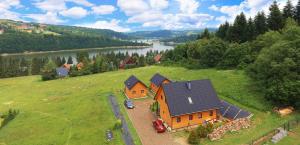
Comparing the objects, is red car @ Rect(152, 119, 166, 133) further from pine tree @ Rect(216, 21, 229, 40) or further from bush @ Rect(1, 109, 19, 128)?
pine tree @ Rect(216, 21, 229, 40)

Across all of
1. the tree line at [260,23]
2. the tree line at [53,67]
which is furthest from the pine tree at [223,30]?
the tree line at [53,67]

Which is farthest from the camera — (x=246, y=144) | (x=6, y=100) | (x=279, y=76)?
(x=6, y=100)

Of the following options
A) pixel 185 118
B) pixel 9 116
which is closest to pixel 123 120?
pixel 185 118

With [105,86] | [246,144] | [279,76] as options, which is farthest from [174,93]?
[105,86]

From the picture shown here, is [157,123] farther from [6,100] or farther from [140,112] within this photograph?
[6,100]

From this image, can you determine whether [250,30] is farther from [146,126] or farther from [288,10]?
[146,126]

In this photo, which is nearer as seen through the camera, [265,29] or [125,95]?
[125,95]

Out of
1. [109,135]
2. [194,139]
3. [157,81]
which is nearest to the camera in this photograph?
[194,139]
